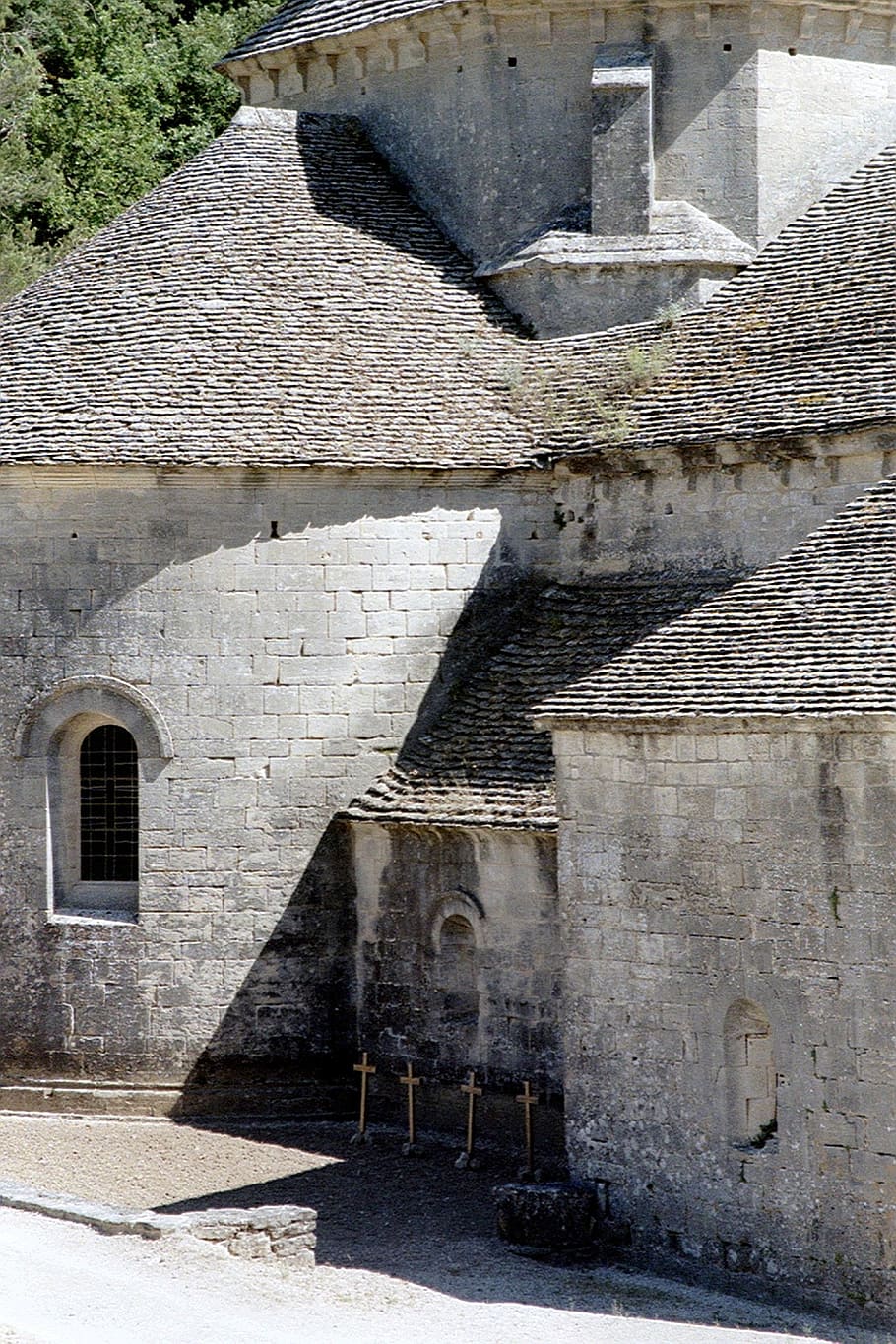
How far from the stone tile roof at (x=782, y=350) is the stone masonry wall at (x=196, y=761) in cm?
272

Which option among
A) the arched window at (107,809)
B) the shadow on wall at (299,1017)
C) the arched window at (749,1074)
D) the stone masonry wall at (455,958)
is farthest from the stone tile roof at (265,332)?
the arched window at (749,1074)

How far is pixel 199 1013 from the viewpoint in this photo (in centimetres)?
1916

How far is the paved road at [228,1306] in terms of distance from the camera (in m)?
12.5

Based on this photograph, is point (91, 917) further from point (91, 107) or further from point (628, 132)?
point (91, 107)

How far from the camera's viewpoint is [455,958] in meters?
18.7

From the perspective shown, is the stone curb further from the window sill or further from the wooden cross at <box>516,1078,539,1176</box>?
the window sill

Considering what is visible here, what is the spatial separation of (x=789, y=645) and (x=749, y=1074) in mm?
3097

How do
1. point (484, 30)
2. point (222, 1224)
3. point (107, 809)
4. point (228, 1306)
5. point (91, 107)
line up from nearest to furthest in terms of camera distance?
point (228, 1306)
point (222, 1224)
point (107, 809)
point (484, 30)
point (91, 107)

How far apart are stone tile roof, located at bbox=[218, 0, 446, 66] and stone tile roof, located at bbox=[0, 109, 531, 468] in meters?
1.25

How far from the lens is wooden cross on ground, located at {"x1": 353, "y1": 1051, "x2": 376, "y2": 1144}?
18.6 meters

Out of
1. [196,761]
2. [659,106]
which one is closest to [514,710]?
[196,761]

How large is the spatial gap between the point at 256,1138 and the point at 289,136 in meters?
11.0

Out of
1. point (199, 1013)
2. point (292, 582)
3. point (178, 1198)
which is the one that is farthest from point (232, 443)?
point (178, 1198)

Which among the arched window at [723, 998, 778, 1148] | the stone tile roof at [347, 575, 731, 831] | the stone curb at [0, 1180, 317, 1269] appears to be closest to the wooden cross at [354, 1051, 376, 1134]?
the stone tile roof at [347, 575, 731, 831]
